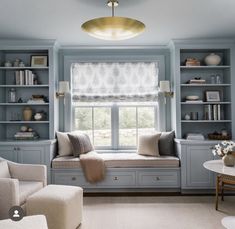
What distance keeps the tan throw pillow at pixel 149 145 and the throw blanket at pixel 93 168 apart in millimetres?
800

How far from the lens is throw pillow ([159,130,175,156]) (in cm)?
496

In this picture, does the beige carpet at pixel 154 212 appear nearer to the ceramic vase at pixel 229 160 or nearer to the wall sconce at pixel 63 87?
the ceramic vase at pixel 229 160

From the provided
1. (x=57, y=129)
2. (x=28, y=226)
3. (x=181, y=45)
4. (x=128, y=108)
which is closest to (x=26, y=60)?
(x=57, y=129)

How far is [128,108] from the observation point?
546cm

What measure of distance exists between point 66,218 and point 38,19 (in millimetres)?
2538

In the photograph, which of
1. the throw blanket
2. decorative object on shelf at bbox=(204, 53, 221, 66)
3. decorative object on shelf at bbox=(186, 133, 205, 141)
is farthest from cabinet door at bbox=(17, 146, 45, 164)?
decorative object on shelf at bbox=(204, 53, 221, 66)

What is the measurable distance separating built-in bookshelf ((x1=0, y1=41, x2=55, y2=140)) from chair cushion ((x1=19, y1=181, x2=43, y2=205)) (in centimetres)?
137

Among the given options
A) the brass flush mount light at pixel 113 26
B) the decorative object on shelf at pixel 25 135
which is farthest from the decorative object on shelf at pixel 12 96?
the brass flush mount light at pixel 113 26

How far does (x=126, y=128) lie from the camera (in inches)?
214

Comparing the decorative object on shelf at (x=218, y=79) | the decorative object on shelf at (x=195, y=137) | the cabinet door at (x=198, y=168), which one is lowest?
the cabinet door at (x=198, y=168)

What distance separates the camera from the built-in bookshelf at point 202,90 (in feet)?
16.2

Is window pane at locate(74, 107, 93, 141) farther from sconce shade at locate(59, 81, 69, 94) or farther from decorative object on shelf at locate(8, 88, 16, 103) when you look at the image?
decorative object on shelf at locate(8, 88, 16, 103)

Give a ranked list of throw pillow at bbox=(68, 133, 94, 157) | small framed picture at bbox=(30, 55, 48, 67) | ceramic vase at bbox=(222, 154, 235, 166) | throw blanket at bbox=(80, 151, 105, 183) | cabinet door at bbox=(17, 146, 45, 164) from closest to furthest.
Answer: ceramic vase at bbox=(222, 154, 235, 166), throw blanket at bbox=(80, 151, 105, 183), cabinet door at bbox=(17, 146, 45, 164), throw pillow at bbox=(68, 133, 94, 157), small framed picture at bbox=(30, 55, 48, 67)

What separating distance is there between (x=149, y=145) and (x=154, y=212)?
4.35 ft
